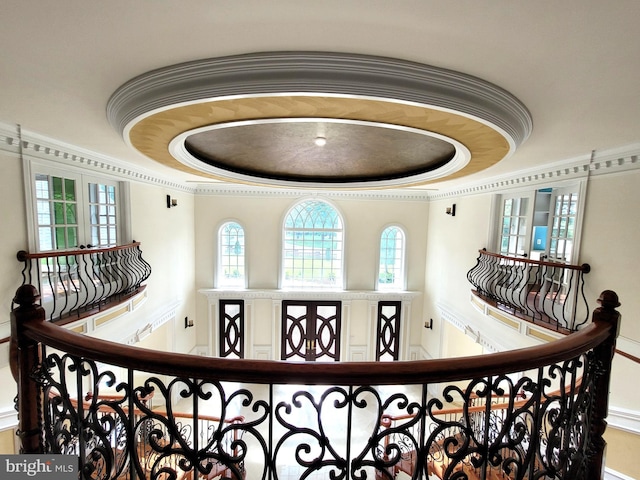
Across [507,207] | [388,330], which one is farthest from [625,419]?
[388,330]

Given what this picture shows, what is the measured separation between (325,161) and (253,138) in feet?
3.82

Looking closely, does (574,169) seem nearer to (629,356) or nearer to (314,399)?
(629,356)

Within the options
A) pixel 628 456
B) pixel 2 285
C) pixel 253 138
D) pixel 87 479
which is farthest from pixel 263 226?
pixel 628 456

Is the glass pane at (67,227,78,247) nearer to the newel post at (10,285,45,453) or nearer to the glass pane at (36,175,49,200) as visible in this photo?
the glass pane at (36,175,49,200)

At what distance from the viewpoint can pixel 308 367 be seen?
39.5 inches

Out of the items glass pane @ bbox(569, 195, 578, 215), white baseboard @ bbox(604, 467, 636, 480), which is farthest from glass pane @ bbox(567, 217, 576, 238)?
white baseboard @ bbox(604, 467, 636, 480)

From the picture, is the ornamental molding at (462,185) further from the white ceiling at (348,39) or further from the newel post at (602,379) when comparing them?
the newel post at (602,379)

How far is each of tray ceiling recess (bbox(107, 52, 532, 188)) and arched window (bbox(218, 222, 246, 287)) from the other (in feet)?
11.7

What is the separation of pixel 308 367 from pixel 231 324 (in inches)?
247

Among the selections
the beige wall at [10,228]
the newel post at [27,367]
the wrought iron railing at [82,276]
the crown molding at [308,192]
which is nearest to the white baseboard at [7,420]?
the beige wall at [10,228]

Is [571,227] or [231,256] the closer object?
[571,227]

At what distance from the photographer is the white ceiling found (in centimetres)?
116

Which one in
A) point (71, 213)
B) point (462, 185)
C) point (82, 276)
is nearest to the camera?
point (71, 213)

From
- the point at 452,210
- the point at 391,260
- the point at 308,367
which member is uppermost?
the point at 452,210
